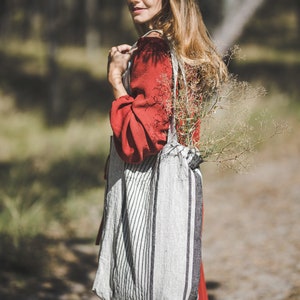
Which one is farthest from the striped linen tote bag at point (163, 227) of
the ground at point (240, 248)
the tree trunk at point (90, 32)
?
the tree trunk at point (90, 32)

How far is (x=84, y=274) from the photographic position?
4.78 metres

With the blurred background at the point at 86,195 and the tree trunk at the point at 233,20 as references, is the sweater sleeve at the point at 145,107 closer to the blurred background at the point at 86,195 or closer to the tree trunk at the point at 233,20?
the blurred background at the point at 86,195

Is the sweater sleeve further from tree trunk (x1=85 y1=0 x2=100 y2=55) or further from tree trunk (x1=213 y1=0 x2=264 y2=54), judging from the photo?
tree trunk (x1=85 y1=0 x2=100 y2=55)

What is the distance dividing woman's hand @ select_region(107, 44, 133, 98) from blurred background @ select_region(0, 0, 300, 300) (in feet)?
1.44

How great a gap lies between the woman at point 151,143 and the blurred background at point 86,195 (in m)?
0.25

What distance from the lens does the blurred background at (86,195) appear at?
180 inches

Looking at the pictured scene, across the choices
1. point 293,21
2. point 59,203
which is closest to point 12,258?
point 59,203

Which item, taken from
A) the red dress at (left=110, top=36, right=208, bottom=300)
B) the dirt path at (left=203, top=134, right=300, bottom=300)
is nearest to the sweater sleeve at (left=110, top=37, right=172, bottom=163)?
the red dress at (left=110, top=36, right=208, bottom=300)

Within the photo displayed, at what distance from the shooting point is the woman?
82.8 inches

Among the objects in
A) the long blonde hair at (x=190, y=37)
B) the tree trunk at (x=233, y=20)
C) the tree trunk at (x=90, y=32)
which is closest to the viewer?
the long blonde hair at (x=190, y=37)

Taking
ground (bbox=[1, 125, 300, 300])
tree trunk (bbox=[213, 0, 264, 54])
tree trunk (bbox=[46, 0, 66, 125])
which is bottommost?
ground (bbox=[1, 125, 300, 300])

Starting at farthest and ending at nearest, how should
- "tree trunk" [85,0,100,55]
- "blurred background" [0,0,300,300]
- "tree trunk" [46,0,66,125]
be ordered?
"tree trunk" [85,0,100,55] → "tree trunk" [46,0,66,125] → "blurred background" [0,0,300,300]

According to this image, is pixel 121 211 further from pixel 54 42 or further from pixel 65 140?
pixel 54 42

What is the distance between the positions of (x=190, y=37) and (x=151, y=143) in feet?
1.44
